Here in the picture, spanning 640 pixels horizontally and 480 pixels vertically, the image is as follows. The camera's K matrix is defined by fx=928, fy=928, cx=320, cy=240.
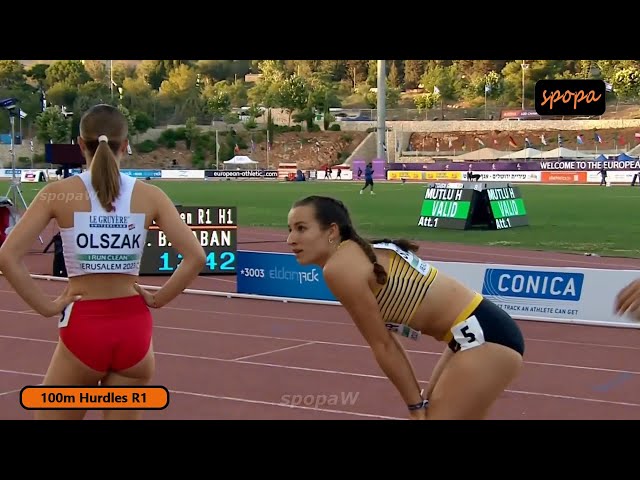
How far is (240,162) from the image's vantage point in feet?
233

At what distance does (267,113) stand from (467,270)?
79795 mm

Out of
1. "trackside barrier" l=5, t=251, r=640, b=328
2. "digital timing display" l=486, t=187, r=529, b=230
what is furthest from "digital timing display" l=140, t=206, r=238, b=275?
"digital timing display" l=486, t=187, r=529, b=230

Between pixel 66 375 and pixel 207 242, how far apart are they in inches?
457

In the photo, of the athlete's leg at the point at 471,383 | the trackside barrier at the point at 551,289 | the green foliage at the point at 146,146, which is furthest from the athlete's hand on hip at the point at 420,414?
the green foliage at the point at 146,146

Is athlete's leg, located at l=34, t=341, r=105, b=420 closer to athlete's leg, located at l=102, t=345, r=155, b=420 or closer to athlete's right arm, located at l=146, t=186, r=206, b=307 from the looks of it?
athlete's leg, located at l=102, t=345, r=155, b=420

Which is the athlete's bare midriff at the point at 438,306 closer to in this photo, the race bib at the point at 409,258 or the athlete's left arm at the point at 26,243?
the race bib at the point at 409,258

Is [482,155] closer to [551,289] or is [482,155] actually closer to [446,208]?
[446,208]

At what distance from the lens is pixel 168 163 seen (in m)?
77.1

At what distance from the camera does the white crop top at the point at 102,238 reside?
371 cm

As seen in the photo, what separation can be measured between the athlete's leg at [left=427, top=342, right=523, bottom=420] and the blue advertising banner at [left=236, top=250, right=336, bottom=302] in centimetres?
849

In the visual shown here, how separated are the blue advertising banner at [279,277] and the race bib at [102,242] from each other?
865 cm

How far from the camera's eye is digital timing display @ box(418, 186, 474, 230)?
78.6 ft
